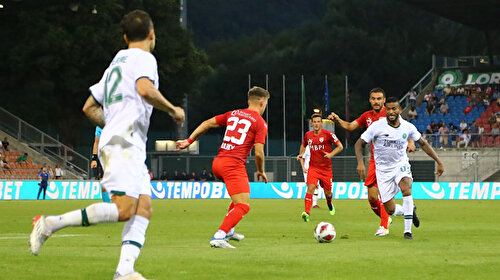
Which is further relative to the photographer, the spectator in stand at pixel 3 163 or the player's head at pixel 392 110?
the spectator in stand at pixel 3 163

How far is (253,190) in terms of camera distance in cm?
4309

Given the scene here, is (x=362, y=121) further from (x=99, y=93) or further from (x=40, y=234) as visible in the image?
(x=40, y=234)

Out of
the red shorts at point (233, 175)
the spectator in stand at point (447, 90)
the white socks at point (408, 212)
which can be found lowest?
the white socks at point (408, 212)

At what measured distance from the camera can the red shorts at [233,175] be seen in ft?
42.5

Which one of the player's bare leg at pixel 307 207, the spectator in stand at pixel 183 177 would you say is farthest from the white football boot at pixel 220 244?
the spectator in stand at pixel 183 177

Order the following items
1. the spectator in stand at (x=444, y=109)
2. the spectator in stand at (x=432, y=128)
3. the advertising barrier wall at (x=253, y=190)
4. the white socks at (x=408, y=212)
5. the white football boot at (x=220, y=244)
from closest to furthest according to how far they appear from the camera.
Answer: the white football boot at (x=220, y=244) < the white socks at (x=408, y=212) < the advertising barrier wall at (x=253, y=190) < the spectator in stand at (x=432, y=128) < the spectator in stand at (x=444, y=109)

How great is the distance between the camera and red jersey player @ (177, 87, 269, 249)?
498 inches

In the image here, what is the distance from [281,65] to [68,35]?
4234 centimetres

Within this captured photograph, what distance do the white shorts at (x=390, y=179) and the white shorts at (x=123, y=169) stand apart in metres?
8.39

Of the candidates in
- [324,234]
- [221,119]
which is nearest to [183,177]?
[324,234]

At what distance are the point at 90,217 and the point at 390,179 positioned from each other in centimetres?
884

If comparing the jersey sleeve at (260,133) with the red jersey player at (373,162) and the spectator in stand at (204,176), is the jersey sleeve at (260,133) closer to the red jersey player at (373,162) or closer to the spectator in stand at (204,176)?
the red jersey player at (373,162)

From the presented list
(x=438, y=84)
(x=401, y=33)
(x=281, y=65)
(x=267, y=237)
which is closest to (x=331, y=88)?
(x=281, y=65)

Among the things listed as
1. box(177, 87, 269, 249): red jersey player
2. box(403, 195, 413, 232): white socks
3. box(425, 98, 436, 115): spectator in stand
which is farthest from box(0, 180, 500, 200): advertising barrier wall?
box(177, 87, 269, 249): red jersey player
